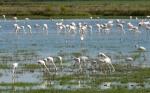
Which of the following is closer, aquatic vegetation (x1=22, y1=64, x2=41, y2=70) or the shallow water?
the shallow water

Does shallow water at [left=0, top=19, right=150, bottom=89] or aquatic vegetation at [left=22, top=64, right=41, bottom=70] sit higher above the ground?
shallow water at [left=0, top=19, right=150, bottom=89]

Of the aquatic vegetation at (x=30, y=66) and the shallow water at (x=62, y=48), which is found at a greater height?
the shallow water at (x=62, y=48)

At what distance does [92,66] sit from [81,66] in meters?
0.49

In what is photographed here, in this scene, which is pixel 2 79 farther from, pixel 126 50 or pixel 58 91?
A: pixel 126 50

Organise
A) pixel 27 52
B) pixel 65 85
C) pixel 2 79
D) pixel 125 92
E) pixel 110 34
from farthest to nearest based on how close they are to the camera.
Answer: pixel 110 34 → pixel 27 52 → pixel 2 79 → pixel 65 85 → pixel 125 92

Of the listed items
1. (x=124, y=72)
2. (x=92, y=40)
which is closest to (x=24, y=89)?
(x=124, y=72)

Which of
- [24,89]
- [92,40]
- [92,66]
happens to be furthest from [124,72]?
[92,40]

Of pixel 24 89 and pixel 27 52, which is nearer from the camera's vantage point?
pixel 24 89

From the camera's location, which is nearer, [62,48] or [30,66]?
[30,66]

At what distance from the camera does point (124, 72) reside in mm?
24172

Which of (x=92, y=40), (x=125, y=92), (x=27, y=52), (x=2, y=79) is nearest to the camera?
(x=125, y=92)

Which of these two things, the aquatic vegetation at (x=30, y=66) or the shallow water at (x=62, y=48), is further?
the aquatic vegetation at (x=30, y=66)

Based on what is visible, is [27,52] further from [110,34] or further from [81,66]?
[110,34]

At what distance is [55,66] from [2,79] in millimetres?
3244
